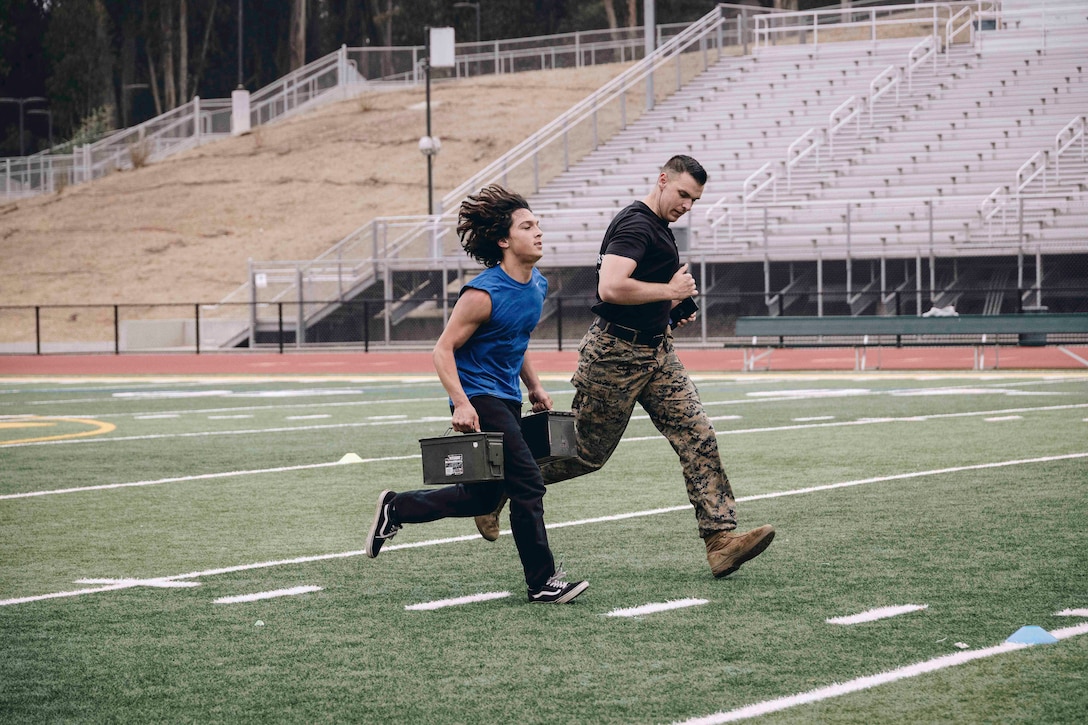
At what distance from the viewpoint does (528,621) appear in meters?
6.56

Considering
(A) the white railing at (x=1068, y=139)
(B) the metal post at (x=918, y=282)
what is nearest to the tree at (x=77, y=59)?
(A) the white railing at (x=1068, y=139)

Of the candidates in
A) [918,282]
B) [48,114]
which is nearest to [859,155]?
[918,282]

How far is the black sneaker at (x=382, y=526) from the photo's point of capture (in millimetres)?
7449

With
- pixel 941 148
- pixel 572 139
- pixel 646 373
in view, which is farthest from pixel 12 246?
pixel 646 373

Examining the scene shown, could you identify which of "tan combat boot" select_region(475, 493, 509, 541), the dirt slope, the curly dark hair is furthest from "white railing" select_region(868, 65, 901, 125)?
the curly dark hair

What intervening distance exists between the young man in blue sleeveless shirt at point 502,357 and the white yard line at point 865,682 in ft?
5.79

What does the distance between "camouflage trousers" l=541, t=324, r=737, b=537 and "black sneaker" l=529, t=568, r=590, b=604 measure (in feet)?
2.72

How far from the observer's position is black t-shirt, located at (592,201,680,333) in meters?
7.61

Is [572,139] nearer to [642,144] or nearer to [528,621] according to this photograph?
[642,144]

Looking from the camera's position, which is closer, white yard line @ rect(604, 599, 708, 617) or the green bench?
Result: white yard line @ rect(604, 599, 708, 617)

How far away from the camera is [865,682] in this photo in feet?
17.7

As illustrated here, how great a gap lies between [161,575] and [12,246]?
159 ft

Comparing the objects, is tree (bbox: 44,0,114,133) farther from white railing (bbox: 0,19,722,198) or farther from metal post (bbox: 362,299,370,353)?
metal post (bbox: 362,299,370,353)

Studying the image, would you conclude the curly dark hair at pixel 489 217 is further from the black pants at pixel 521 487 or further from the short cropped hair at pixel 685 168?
the short cropped hair at pixel 685 168
